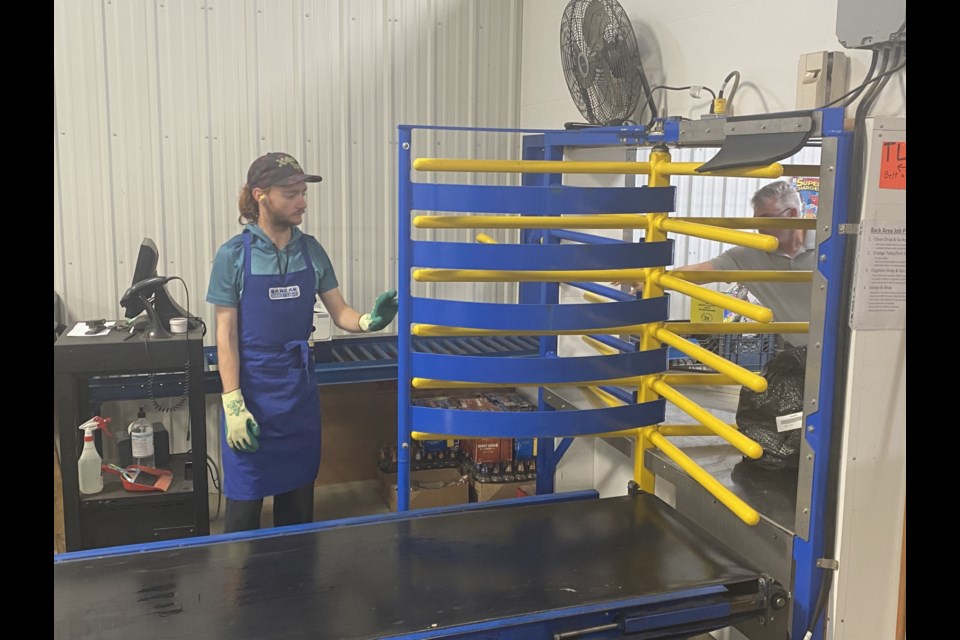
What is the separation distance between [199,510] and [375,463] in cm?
128

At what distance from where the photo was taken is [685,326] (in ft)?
7.68

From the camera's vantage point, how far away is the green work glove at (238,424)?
339 centimetres

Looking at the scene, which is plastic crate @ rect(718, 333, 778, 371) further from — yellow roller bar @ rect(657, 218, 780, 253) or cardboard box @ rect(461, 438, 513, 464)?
cardboard box @ rect(461, 438, 513, 464)

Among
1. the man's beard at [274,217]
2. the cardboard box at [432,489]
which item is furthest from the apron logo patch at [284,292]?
the cardboard box at [432,489]

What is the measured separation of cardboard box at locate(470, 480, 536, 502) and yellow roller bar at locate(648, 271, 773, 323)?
6.89 ft

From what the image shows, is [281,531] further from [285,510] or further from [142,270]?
[142,270]

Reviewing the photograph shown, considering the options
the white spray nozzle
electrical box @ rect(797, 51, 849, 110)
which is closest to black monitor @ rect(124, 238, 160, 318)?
the white spray nozzle

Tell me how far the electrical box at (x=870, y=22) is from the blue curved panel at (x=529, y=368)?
956 millimetres

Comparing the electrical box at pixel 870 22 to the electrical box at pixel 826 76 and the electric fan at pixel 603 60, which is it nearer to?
the electrical box at pixel 826 76

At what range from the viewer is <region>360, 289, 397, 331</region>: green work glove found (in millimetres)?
3652

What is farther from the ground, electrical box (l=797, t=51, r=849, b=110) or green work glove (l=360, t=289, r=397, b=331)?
electrical box (l=797, t=51, r=849, b=110)
